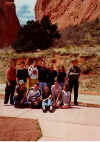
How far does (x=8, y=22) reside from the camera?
247 feet

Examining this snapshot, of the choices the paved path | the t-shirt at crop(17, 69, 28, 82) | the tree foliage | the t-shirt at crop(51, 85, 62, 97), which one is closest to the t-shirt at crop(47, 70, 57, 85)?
the t-shirt at crop(51, 85, 62, 97)

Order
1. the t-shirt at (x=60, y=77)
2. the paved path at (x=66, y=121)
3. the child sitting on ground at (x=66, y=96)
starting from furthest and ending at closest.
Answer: the t-shirt at (x=60, y=77), the child sitting on ground at (x=66, y=96), the paved path at (x=66, y=121)

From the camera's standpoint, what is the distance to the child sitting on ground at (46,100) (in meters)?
8.85

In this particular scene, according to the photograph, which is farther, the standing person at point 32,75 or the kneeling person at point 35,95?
the standing person at point 32,75

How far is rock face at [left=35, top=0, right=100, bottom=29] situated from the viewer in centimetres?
5815

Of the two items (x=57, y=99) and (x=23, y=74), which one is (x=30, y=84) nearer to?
(x=23, y=74)

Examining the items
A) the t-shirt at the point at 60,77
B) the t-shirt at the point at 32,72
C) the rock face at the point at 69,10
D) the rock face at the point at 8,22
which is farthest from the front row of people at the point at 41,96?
the rock face at the point at 8,22

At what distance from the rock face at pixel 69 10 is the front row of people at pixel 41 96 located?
152 feet

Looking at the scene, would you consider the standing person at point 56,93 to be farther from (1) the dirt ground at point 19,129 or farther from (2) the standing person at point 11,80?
(1) the dirt ground at point 19,129

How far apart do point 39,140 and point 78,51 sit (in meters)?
19.9

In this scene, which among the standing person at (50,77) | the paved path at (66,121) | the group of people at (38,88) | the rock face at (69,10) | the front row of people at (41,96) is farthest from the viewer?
the rock face at (69,10)

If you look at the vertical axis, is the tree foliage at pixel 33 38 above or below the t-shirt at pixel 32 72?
above

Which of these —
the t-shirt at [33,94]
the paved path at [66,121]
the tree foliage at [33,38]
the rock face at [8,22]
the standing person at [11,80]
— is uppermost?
the rock face at [8,22]

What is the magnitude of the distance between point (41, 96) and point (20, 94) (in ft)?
2.15
